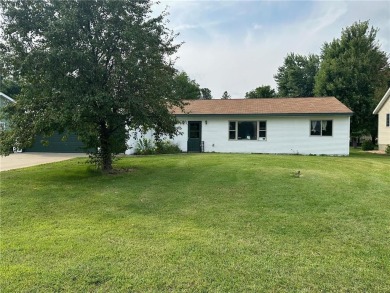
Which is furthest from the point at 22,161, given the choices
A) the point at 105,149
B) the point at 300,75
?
the point at 300,75

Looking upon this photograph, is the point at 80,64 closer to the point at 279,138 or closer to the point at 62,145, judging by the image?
the point at 279,138

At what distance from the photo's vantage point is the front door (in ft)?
64.8

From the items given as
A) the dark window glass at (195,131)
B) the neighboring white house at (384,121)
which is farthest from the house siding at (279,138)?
the neighboring white house at (384,121)

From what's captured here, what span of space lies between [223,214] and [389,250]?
252cm

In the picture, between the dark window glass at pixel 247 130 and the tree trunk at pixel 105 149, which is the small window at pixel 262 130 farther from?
the tree trunk at pixel 105 149

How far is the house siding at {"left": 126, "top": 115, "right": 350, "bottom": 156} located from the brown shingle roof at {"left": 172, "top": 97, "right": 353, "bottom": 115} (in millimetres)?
371

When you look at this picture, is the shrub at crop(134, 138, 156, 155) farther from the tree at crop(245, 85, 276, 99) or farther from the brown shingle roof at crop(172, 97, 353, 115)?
the tree at crop(245, 85, 276, 99)

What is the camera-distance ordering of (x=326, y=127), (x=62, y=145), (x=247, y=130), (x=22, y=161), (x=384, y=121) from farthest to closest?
(x=384, y=121) → (x=62, y=145) → (x=247, y=130) → (x=326, y=127) → (x=22, y=161)

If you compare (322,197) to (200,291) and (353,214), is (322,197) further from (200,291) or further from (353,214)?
(200,291)

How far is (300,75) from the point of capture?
37969 mm

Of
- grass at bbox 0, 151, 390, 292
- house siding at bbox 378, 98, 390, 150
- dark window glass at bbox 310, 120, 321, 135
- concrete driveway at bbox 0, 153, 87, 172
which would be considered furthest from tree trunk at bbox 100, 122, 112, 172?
house siding at bbox 378, 98, 390, 150

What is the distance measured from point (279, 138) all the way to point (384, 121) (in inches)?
379

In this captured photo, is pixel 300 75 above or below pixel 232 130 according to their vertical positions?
above

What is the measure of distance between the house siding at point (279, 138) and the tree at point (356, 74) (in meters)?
9.66
